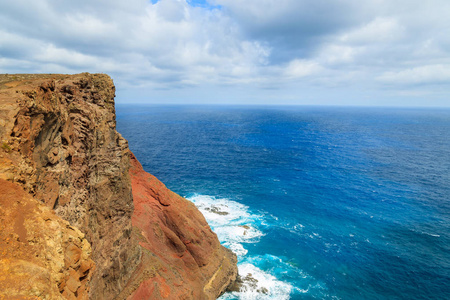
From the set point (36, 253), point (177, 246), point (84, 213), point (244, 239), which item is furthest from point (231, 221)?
point (36, 253)

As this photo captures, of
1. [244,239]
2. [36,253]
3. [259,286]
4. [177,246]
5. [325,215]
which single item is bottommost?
[259,286]

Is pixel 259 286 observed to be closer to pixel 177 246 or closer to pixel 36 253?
pixel 177 246

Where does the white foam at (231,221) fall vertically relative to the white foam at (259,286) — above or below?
above

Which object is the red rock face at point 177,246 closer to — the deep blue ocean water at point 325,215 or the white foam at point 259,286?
the white foam at point 259,286

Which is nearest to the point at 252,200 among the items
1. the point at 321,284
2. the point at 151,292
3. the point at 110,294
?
the point at 321,284

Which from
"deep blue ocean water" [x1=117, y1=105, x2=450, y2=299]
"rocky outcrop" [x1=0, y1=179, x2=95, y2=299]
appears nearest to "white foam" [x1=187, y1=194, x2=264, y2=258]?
"deep blue ocean water" [x1=117, y1=105, x2=450, y2=299]

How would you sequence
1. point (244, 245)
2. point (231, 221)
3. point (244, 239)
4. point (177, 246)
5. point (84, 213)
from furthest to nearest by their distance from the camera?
point (231, 221)
point (244, 239)
point (244, 245)
point (177, 246)
point (84, 213)

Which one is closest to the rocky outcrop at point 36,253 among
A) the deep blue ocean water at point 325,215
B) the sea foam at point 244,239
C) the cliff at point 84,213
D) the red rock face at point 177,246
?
the cliff at point 84,213
